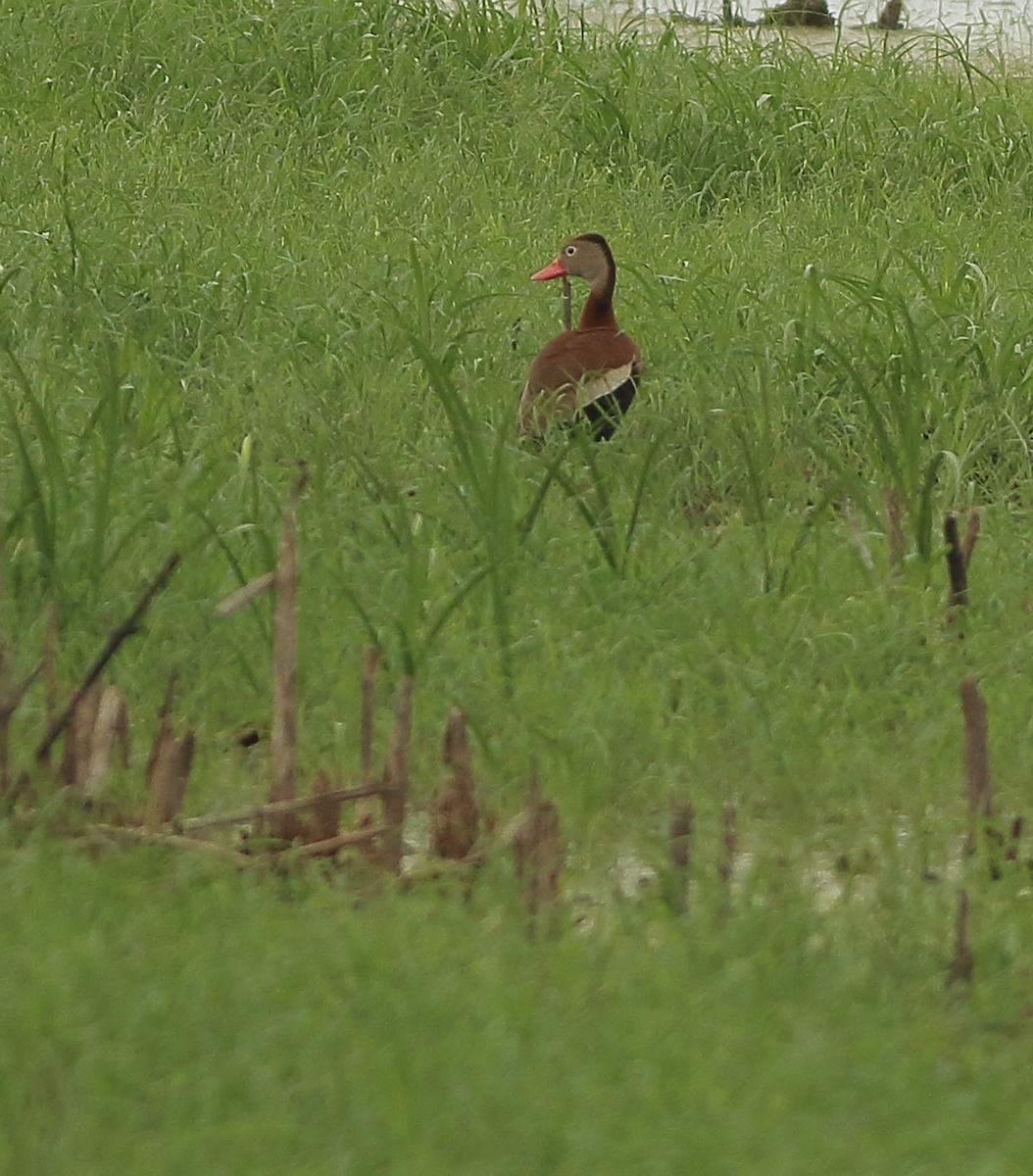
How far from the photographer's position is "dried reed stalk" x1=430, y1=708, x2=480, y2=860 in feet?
8.54

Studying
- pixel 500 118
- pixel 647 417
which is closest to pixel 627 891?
pixel 647 417

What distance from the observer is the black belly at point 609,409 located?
4543 mm

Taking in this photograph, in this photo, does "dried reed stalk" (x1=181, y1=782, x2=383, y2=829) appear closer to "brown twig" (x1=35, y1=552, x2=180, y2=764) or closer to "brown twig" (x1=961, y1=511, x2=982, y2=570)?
"brown twig" (x1=35, y1=552, x2=180, y2=764)

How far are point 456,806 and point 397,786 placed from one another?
12 cm

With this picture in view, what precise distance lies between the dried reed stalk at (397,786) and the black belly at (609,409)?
78.1 inches

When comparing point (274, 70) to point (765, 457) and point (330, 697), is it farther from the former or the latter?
point (330, 697)

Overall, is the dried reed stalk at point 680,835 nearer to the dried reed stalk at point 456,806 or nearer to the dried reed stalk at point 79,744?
the dried reed stalk at point 456,806

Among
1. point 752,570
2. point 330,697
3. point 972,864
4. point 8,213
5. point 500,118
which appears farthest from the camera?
point 500,118

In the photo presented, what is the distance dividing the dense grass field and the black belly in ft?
0.20

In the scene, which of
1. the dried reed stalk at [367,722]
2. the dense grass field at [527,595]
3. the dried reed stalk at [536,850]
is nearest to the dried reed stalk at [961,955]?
the dense grass field at [527,595]

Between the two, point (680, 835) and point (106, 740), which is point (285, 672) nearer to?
point (106, 740)

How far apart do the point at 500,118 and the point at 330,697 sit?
16.1ft

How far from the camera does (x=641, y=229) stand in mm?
6590

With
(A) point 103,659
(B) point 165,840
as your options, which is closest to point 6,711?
(A) point 103,659
